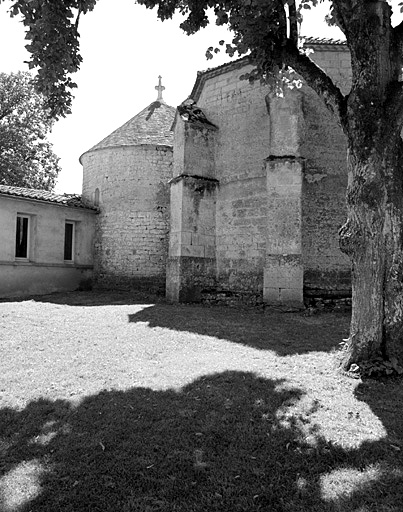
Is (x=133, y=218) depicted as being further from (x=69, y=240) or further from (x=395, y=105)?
(x=395, y=105)

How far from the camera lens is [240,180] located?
506 inches

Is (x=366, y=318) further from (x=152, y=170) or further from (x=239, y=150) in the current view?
(x=152, y=170)

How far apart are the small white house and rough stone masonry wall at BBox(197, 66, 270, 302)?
701 cm

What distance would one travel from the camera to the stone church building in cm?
1132

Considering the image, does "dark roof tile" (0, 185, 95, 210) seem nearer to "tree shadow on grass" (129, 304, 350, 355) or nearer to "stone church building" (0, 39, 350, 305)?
"stone church building" (0, 39, 350, 305)

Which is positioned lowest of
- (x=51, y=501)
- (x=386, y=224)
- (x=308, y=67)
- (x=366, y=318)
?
(x=51, y=501)

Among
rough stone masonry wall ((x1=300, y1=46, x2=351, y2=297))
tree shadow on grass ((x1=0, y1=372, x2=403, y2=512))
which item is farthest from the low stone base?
tree shadow on grass ((x1=0, y1=372, x2=403, y2=512))

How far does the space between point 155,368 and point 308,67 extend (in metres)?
4.95

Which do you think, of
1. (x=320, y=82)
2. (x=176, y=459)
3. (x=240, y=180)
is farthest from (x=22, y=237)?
(x=176, y=459)

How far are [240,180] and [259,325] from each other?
5.20 metres

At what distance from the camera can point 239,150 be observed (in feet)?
42.4

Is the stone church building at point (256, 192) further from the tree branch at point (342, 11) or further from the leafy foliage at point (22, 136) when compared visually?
the leafy foliage at point (22, 136)

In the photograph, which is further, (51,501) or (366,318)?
(366,318)

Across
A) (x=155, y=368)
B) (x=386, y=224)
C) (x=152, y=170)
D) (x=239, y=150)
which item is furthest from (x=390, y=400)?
(x=152, y=170)
